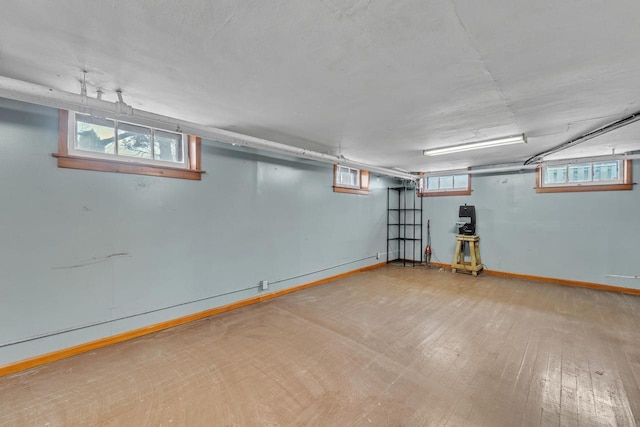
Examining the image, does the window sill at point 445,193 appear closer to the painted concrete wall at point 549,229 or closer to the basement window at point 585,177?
the painted concrete wall at point 549,229

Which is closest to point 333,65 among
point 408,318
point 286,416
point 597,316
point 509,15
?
point 509,15

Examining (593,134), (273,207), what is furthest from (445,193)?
(273,207)

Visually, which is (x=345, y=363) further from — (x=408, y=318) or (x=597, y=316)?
(x=597, y=316)

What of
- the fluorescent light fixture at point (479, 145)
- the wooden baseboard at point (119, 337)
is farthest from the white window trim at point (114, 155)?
the fluorescent light fixture at point (479, 145)

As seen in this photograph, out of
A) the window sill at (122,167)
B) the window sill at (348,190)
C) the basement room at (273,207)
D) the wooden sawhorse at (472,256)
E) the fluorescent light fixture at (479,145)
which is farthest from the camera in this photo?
the wooden sawhorse at (472,256)

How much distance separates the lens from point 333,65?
6.00 feet

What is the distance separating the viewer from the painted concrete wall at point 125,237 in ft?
7.63

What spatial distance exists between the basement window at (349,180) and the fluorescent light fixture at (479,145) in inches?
69.8

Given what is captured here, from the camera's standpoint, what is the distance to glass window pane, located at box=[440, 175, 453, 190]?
21.9 feet

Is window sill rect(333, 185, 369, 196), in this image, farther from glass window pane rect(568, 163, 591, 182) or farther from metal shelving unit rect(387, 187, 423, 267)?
glass window pane rect(568, 163, 591, 182)

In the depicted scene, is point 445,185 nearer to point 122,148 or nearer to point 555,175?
point 555,175

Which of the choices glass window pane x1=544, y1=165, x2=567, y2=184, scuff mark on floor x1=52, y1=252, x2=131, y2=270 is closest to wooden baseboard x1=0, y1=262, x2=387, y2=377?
scuff mark on floor x1=52, y1=252, x2=131, y2=270

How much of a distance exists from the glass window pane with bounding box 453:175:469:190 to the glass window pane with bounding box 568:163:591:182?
182 cm

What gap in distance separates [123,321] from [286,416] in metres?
2.18
